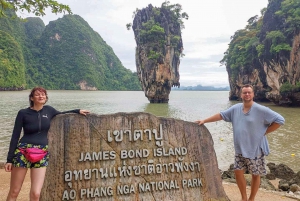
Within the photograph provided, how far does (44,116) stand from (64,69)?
9805 centimetres

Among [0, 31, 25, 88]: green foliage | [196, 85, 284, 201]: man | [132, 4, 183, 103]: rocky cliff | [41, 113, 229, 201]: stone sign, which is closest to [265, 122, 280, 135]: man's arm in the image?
[196, 85, 284, 201]: man

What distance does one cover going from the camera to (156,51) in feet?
116

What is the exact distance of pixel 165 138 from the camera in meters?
3.71

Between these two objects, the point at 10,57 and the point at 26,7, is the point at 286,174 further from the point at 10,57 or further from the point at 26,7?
the point at 10,57

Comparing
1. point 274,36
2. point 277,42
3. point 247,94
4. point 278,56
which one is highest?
point 274,36

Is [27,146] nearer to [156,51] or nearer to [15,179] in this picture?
[15,179]

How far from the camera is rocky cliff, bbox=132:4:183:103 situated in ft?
115

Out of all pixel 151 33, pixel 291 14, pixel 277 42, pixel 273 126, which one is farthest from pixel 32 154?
pixel 151 33

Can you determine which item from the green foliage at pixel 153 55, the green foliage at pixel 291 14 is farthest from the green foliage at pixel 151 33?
the green foliage at pixel 291 14

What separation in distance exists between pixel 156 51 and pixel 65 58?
71510 millimetres

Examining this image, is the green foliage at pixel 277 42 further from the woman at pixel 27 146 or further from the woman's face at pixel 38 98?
the woman at pixel 27 146

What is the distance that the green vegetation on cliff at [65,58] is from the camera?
299 ft

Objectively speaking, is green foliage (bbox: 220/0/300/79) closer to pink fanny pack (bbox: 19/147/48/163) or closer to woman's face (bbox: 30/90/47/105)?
woman's face (bbox: 30/90/47/105)

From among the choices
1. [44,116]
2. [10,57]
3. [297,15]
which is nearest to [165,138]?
[44,116]
